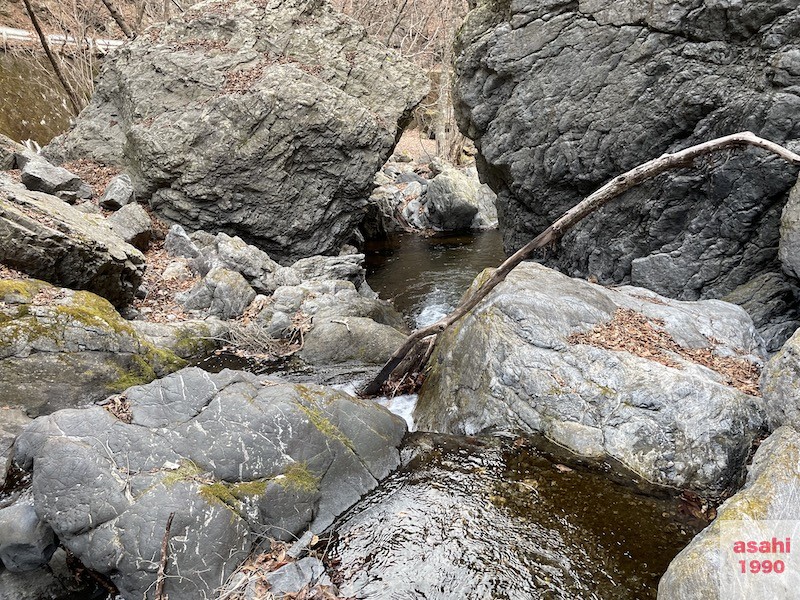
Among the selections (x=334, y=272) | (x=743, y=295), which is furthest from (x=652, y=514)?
(x=334, y=272)

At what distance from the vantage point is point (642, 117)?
9117 millimetres

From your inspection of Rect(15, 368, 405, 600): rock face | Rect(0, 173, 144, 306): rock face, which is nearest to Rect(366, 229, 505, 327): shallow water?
Rect(0, 173, 144, 306): rock face

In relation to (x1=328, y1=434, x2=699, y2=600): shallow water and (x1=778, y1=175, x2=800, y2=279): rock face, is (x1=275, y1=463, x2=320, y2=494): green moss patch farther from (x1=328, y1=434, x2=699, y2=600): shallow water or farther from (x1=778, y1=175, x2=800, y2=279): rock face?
(x1=778, y1=175, x2=800, y2=279): rock face

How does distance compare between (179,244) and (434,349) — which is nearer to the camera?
(434,349)

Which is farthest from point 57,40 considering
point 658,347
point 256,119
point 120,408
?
point 658,347

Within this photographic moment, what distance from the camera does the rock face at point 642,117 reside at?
7738 millimetres

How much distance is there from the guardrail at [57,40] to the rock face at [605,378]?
19.4m

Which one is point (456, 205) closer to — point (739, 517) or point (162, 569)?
point (739, 517)

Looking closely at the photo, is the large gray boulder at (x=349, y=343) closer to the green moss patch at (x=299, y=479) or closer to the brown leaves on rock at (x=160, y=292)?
the brown leaves on rock at (x=160, y=292)

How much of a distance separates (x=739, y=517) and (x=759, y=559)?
0.33m

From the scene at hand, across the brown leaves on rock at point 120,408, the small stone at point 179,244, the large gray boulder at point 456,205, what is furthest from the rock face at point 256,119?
the brown leaves on rock at point 120,408

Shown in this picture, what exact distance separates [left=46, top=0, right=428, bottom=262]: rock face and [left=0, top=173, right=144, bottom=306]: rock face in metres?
4.81

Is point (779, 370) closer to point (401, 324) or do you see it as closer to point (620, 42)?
point (620, 42)

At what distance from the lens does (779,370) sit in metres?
4.91
